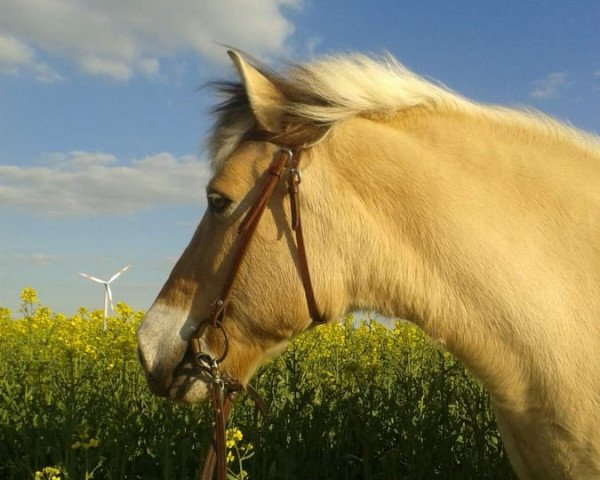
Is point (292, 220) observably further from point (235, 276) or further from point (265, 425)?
point (265, 425)

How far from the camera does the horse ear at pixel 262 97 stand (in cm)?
236

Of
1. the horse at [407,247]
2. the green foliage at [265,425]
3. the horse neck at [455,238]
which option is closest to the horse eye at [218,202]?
the horse at [407,247]

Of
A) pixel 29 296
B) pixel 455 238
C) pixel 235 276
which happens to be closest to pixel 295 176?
pixel 235 276

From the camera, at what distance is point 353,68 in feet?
8.34

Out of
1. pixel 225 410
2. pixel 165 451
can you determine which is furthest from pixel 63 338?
pixel 225 410

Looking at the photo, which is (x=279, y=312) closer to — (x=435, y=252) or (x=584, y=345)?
(x=435, y=252)

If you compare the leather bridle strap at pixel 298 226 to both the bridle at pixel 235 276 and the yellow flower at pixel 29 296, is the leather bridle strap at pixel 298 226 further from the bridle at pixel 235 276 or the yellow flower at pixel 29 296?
the yellow flower at pixel 29 296

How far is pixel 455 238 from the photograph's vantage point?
2.29 metres

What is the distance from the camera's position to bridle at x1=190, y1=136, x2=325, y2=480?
2332 mm

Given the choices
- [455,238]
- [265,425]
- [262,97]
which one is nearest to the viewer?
[455,238]

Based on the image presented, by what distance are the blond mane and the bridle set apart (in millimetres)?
141

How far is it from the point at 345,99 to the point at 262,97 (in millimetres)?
321

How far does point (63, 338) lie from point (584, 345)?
4126mm

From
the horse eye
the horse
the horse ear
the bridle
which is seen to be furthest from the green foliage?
the horse ear
